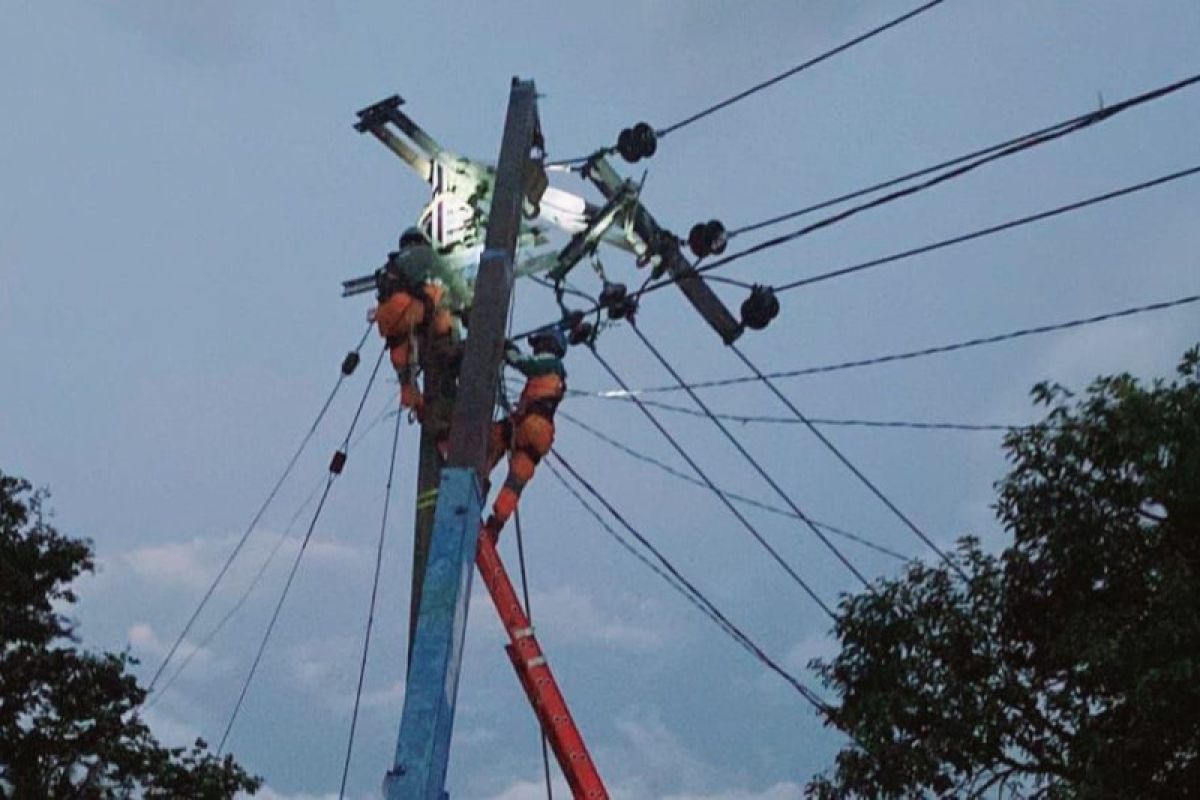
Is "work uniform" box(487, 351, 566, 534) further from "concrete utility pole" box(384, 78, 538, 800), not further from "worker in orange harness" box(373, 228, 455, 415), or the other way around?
"concrete utility pole" box(384, 78, 538, 800)

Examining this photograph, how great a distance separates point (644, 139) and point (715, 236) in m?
1.07

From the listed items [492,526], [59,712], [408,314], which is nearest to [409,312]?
[408,314]

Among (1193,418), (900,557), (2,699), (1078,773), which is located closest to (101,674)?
(2,699)

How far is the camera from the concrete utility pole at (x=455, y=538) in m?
7.40

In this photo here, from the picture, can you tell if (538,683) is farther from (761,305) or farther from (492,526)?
(761,305)

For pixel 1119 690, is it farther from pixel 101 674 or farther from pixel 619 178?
pixel 101 674

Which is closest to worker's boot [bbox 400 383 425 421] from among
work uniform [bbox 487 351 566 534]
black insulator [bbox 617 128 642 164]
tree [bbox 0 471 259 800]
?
work uniform [bbox 487 351 566 534]

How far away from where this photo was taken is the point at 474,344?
8.59m

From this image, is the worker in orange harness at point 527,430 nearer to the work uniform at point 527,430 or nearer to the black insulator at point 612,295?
the work uniform at point 527,430

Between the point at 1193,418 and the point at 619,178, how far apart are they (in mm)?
5495

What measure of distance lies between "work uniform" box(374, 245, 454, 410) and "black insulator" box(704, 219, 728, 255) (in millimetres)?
2368

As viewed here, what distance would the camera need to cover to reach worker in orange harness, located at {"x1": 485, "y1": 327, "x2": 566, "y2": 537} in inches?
388

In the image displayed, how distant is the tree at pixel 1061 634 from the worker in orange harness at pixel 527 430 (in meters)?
4.42

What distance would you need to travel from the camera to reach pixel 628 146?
1141 centimetres
